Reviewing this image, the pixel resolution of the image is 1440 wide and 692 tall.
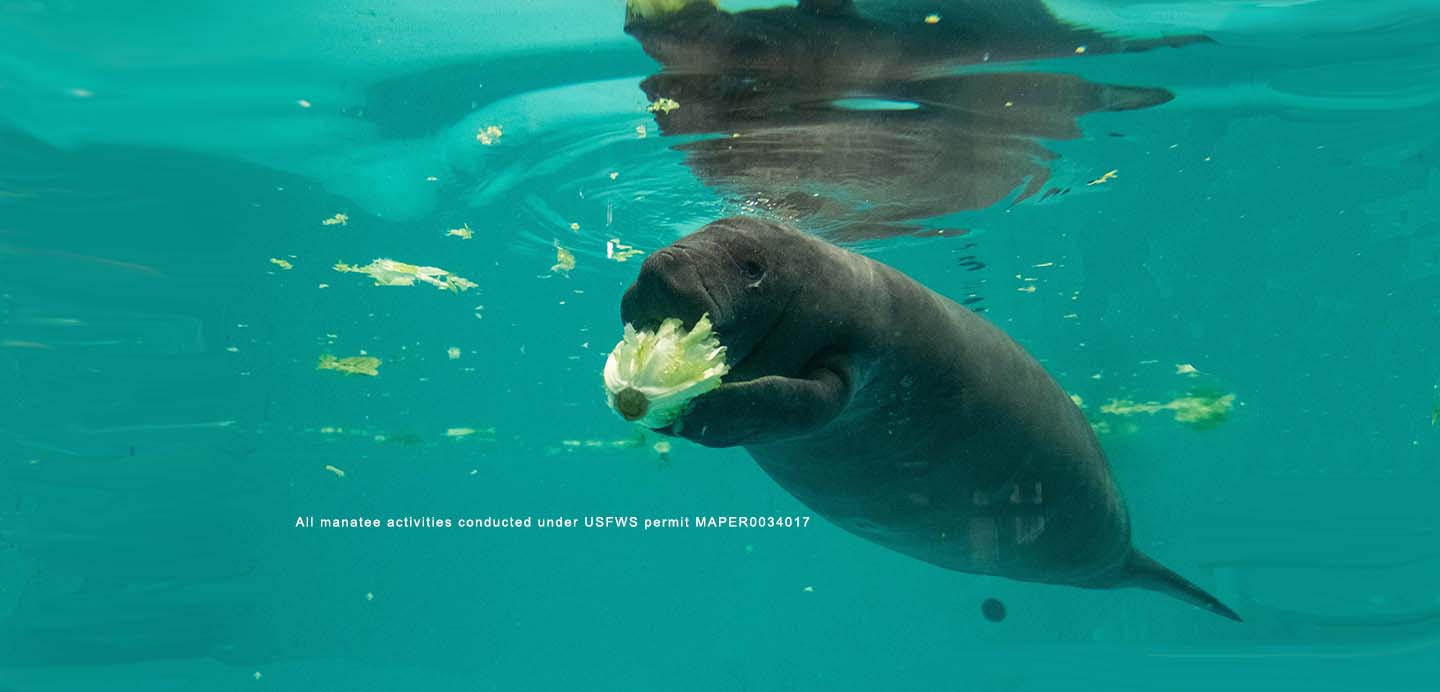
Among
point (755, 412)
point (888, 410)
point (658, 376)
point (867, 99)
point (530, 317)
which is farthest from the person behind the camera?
point (530, 317)

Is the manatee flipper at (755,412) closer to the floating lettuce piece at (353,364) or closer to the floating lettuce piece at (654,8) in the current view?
the floating lettuce piece at (654,8)

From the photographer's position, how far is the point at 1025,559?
598 centimetres

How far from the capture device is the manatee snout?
2.98 meters

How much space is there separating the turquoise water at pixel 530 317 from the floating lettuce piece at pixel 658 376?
12.7 ft

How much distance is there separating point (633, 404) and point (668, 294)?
24.7 inches

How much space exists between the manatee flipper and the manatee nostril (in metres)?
0.16

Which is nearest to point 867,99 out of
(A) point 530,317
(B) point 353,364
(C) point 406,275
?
(C) point 406,275

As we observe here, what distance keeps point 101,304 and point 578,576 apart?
47524 mm

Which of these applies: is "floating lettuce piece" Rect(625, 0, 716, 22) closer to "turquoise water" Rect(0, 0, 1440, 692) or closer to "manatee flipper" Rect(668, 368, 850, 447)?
"turquoise water" Rect(0, 0, 1440, 692)

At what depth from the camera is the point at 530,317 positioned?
51.0ft

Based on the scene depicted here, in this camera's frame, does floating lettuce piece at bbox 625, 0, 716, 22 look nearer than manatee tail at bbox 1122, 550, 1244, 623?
Yes

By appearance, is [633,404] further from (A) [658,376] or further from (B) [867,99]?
(B) [867,99]

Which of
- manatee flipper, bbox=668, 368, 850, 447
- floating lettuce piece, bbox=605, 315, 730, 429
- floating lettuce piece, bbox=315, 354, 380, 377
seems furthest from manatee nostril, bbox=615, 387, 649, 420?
floating lettuce piece, bbox=315, 354, 380, 377

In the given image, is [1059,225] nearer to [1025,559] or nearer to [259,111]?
[1025,559]
